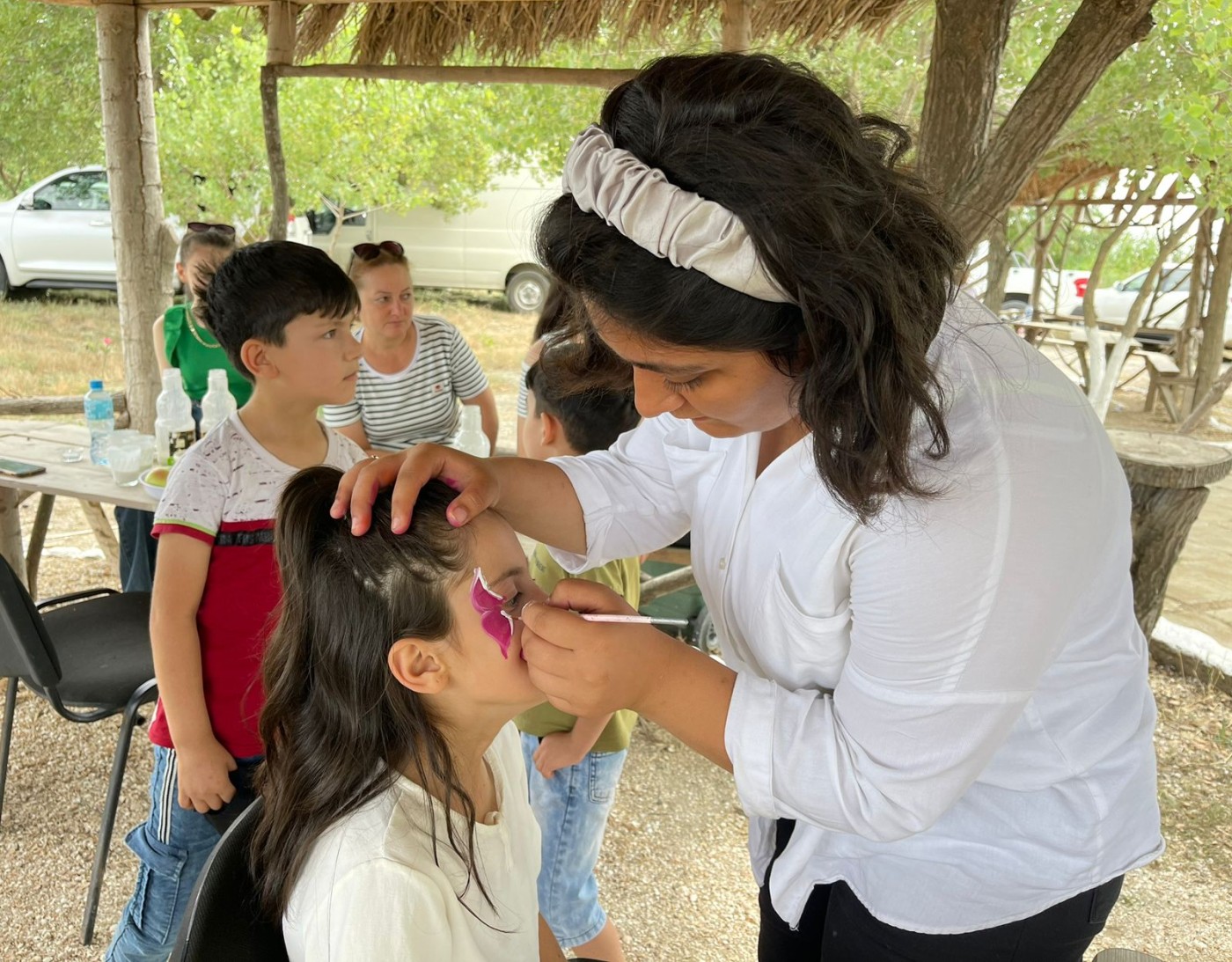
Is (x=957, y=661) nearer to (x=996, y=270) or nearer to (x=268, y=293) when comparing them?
(x=268, y=293)

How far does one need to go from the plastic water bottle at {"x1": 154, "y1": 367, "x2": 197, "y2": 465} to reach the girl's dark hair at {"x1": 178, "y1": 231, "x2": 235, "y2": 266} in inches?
37.3

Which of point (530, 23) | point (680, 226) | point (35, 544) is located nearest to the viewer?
point (680, 226)

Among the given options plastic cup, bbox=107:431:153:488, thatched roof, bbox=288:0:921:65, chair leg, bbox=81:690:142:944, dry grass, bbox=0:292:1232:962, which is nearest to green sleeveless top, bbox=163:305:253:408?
plastic cup, bbox=107:431:153:488

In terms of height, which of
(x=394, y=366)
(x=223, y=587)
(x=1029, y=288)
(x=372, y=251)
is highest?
(x=372, y=251)

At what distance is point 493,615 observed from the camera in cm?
121

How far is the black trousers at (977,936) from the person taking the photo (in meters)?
1.11

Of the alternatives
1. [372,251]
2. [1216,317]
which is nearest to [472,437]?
[372,251]

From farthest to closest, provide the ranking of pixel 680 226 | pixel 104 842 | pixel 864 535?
1. pixel 104 842
2. pixel 864 535
3. pixel 680 226

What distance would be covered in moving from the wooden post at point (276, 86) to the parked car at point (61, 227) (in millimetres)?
7056

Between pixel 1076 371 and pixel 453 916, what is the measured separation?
10898mm

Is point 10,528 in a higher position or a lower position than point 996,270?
lower

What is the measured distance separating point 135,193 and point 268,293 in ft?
9.06

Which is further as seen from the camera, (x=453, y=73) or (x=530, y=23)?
(x=530, y=23)

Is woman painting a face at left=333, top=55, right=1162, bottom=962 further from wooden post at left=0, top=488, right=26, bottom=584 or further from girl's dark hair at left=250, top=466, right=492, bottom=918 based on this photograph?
wooden post at left=0, top=488, right=26, bottom=584
